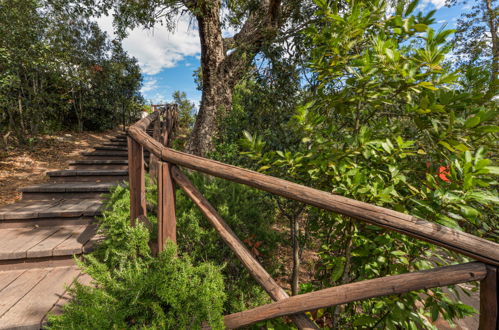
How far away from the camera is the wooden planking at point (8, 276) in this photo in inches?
85.5

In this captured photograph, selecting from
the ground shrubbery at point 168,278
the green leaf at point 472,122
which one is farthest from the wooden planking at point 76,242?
the green leaf at point 472,122

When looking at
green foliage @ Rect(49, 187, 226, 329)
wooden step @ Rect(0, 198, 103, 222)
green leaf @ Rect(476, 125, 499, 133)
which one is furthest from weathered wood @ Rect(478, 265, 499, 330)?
wooden step @ Rect(0, 198, 103, 222)

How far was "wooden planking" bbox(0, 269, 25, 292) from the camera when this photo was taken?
2.17 meters

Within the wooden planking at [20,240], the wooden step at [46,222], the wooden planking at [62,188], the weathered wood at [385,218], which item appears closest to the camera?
the weathered wood at [385,218]

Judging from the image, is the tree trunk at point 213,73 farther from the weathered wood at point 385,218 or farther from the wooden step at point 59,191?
the weathered wood at point 385,218

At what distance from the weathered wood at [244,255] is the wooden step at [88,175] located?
11.6 feet

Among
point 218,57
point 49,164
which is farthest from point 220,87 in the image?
point 49,164

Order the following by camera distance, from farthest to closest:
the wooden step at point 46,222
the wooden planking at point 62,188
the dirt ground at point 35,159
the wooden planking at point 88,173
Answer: the dirt ground at point 35,159, the wooden planking at point 88,173, the wooden planking at point 62,188, the wooden step at point 46,222

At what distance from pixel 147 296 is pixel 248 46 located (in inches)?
158

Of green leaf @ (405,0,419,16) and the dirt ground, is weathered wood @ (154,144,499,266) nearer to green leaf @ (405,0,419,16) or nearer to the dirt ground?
green leaf @ (405,0,419,16)

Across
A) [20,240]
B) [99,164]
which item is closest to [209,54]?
[99,164]

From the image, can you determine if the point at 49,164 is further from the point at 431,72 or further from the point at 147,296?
the point at 431,72

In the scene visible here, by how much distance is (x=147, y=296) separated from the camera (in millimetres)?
1439

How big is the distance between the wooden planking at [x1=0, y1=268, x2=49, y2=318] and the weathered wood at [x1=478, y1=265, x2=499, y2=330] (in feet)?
9.81
